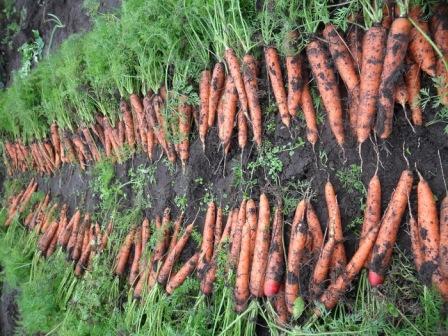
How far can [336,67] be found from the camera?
2.32 m

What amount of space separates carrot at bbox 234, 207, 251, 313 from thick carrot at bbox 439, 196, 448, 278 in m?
1.18

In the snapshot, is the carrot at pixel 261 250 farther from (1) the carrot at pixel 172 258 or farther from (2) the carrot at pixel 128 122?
(2) the carrot at pixel 128 122

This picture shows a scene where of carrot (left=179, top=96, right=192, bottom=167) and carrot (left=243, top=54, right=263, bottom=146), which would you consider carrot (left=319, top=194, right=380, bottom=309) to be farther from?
carrot (left=179, top=96, right=192, bottom=167)

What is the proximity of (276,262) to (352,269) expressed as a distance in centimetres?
49

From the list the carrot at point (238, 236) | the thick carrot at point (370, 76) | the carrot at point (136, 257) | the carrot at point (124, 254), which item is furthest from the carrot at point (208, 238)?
the thick carrot at point (370, 76)

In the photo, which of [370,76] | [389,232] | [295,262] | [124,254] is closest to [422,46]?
[370,76]

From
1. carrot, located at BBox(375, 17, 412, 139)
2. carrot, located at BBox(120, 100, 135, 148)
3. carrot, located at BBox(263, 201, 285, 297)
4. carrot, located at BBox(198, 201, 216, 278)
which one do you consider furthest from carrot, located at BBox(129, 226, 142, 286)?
carrot, located at BBox(375, 17, 412, 139)

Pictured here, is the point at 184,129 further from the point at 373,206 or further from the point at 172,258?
the point at 373,206

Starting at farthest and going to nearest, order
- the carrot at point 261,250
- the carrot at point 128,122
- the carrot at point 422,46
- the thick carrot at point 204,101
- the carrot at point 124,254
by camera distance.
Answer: the carrot at point 128,122 → the carrot at point 124,254 → the thick carrot at point 204,101 → the carrot at point 261,250 → the carrot at point 422,46

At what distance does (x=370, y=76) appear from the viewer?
216cm

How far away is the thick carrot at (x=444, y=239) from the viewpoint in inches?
71.2

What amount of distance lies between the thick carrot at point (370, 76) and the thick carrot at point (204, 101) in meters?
1.28

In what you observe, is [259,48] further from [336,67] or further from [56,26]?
[56,26]

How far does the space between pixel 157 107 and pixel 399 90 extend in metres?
2.06
